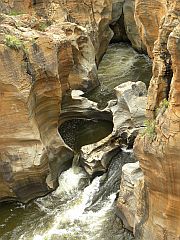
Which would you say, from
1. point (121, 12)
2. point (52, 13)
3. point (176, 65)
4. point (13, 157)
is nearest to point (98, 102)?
point (52, 13)

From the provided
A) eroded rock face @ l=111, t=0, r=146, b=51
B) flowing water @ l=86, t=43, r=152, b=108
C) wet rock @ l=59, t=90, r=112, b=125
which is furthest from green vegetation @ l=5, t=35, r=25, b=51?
eroded rock face @ l=111, t=0, r=146, b=51

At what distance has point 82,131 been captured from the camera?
16.3m

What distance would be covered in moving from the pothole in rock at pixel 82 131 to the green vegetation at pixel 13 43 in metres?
4.50

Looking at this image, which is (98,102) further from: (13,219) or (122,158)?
(13,219)

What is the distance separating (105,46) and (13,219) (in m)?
12.8

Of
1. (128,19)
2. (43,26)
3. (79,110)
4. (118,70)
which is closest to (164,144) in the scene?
(79,110)

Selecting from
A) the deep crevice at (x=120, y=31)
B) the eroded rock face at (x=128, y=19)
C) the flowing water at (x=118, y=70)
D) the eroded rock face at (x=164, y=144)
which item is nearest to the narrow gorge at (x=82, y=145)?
the eroded rock face at (x=164, y=144)

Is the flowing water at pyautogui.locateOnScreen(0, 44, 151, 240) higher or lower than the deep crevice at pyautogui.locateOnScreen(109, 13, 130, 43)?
lower

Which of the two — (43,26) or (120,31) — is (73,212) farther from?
(120,31)

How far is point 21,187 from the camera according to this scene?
41.9 ft

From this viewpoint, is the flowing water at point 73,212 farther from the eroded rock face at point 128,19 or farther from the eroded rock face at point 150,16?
the eroded rock face at point 128,19

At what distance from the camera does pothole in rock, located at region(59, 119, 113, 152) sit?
15.6m

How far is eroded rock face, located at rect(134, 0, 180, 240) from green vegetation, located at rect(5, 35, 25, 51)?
4583 millimetres

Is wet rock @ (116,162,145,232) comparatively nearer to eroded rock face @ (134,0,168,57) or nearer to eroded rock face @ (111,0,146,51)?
eroded rock face @ (134,0,168,57)
